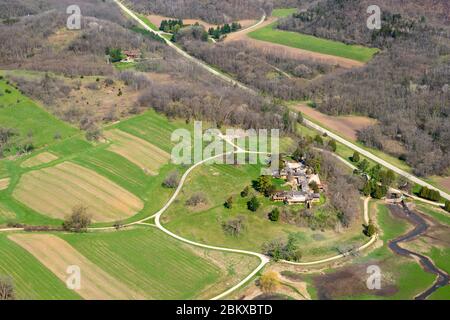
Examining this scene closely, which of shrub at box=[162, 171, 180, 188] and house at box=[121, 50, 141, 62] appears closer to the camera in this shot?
shrub at box=[162, 171, 180, 188]

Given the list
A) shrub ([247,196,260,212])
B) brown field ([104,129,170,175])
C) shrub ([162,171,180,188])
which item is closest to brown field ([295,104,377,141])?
shrub ([247,196,260,212])

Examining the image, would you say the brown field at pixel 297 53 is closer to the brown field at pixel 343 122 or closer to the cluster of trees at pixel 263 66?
the cluster of trees at pixel 263 66

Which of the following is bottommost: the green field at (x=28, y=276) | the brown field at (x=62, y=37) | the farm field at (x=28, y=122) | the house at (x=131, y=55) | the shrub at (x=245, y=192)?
the green field at (x=28, y=276)

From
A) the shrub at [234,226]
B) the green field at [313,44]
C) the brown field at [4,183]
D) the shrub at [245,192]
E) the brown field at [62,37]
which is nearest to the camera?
the shrub at [234,226]

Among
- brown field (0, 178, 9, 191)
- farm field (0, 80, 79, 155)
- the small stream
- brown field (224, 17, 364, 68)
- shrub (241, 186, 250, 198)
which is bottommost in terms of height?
the small stream

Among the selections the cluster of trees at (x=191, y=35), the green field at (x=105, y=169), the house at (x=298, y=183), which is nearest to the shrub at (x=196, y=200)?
the green field at (x=105, y=169)

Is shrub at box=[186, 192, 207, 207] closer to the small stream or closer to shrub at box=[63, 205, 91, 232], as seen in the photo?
shrub at box=[63, 205, 91, 232]
